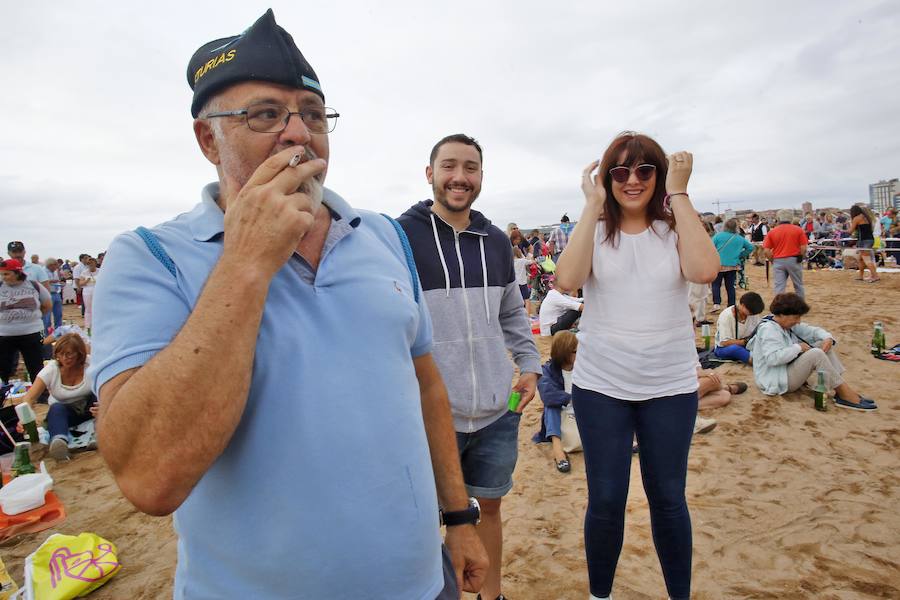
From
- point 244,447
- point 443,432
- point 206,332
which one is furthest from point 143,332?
point 443,432

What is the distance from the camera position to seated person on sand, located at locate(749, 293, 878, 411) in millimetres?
5469

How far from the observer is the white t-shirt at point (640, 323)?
2.12 metres

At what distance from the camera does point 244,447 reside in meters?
0.93

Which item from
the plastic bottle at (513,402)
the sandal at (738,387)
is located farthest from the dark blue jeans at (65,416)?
the sandal at (738,387)

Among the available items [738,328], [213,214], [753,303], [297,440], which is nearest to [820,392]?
[753,303]

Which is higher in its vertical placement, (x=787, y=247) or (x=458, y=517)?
(x=787, y=247)

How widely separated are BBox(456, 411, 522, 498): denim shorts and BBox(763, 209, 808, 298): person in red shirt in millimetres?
8971

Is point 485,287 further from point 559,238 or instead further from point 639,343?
point 559,238

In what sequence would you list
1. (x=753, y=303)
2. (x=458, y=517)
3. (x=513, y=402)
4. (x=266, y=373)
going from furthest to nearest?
(x=753, y=303) → (x=513, y=402) → (x=458, y=517) → (x=266, y=373)

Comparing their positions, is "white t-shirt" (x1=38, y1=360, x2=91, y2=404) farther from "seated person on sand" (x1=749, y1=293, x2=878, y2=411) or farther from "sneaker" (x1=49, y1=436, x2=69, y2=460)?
"seated person on sand" (x1=749, y1=293, x2=878, y2=411)

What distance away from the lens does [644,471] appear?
221cm

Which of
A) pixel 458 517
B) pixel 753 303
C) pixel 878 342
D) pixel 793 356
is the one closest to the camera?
pixel 458 517

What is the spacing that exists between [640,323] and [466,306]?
82 centimetres

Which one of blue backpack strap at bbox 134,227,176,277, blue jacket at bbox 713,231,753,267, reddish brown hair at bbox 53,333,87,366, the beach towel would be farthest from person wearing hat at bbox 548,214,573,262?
blue backpack strap at bbox 134,227,176,277
